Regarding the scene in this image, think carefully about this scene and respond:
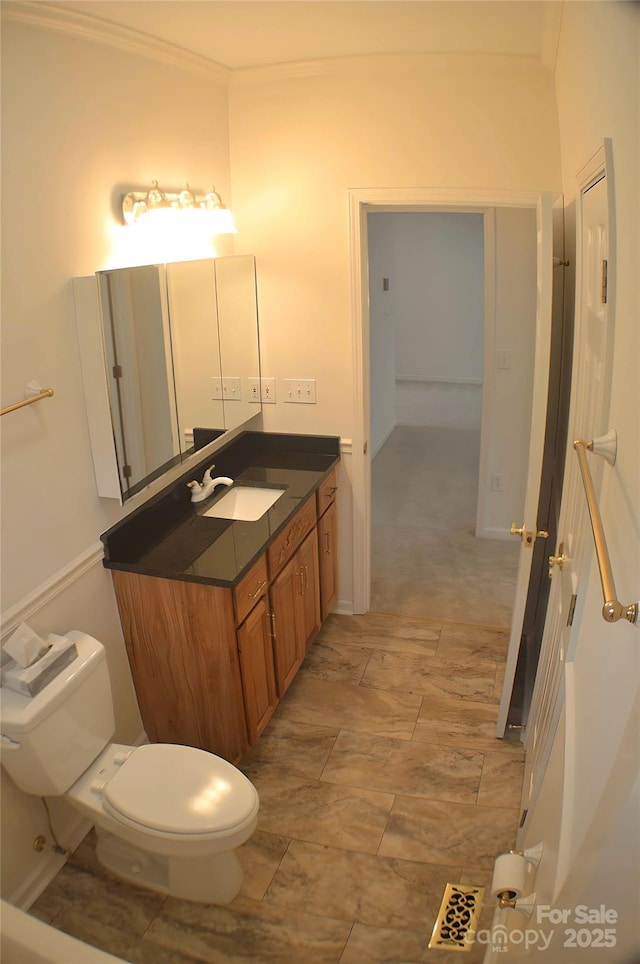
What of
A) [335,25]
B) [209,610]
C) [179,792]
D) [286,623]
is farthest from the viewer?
[286,623]

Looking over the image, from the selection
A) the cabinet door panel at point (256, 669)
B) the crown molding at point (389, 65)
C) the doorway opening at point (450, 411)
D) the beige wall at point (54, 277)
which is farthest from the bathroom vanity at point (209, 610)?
the crown molding at point (389, 65)

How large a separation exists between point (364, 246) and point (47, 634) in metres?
2.02

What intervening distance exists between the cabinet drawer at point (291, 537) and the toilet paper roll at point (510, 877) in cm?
132

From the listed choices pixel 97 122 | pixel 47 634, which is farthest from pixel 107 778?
pixel 97 122

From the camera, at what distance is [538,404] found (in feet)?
7.38

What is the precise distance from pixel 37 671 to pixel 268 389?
5.87 feet

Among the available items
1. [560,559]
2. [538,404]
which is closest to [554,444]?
[538,404]

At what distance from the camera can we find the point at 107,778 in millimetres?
2100

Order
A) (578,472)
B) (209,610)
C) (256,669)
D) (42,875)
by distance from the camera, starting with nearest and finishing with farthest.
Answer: (578,472) → (42,875) → (209,610) → (256,669)

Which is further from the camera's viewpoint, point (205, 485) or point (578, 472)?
point (205, 485)

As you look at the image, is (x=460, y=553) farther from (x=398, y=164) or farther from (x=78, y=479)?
(x=78, y=479)

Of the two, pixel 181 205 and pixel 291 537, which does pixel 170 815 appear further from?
pixel 181 205

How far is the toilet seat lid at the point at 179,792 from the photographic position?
195 centimetres

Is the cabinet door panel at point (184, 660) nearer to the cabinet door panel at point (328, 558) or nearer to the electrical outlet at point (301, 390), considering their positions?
the cabinet door panel at point (328, 558)
